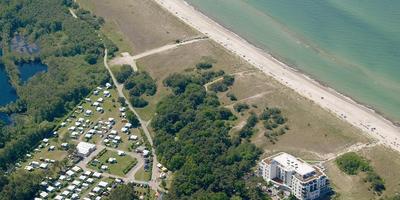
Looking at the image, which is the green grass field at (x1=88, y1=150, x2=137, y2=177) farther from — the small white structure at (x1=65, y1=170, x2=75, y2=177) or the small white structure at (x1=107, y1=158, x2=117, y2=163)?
the small white structure at (x1=65, y1=170, x2=75, y2=177)

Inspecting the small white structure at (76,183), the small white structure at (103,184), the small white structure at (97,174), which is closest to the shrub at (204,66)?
the small white structure at (97,174)

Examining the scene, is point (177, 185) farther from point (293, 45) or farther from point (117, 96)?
point (293, 45)

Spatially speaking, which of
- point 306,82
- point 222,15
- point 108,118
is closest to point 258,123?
point 306,82

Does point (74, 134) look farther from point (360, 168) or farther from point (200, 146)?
point (360, 168)

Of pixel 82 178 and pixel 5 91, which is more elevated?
pixel 82 178

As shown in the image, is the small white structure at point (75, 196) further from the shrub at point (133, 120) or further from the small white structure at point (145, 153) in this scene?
the shrub at point (133, 120)

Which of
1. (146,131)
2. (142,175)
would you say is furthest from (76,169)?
(146,131)
